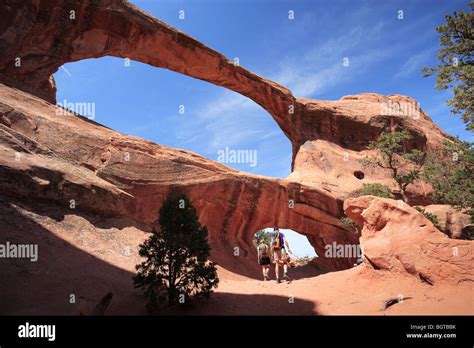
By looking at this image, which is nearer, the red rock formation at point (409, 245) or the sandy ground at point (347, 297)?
the sandy ground at point (347, 297)

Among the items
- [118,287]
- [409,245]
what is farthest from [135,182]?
[409,245]

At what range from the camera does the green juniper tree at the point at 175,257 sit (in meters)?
9.17

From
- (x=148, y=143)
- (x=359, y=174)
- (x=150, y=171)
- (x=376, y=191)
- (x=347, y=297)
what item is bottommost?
(x=347, y=297)

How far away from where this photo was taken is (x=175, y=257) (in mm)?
9398

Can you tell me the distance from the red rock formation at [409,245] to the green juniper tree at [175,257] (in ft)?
18.4

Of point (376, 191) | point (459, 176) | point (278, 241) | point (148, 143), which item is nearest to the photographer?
point (278, 241)

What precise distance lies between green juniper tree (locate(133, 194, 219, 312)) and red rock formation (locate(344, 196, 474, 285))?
562 centimetres

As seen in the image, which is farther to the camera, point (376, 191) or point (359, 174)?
point (359, 174)

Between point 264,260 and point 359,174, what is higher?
point 359,174

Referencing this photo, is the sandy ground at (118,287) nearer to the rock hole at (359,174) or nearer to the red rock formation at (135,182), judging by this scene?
the red rock formation at (135,182)

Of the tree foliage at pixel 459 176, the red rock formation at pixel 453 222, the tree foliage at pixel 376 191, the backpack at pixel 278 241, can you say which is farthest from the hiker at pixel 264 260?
the red rock formation at pixel 453 222

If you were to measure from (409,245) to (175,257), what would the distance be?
7.06 meters

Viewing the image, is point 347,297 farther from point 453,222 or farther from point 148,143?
point 453,222

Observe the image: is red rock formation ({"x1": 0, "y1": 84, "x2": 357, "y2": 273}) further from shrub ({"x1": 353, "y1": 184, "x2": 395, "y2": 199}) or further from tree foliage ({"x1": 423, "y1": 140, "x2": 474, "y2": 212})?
tree foliage ({"x1": 423, "y1": 140, "x2": 474, "y2": 212})
